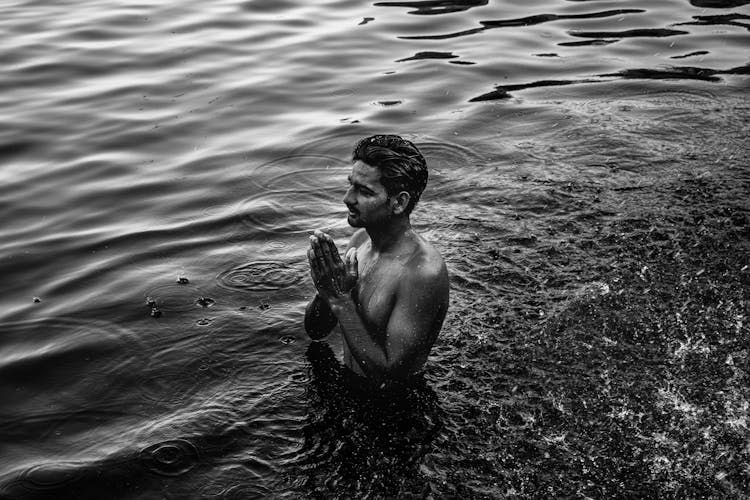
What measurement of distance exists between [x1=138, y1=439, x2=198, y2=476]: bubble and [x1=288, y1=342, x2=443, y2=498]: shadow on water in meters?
0.57

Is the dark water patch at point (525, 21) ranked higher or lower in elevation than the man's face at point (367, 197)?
lower

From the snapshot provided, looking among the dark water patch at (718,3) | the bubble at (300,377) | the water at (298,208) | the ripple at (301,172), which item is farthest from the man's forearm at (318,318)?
the dark water patch at (718,3)

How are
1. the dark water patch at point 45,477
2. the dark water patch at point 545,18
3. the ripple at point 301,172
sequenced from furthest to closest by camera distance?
the dark water patch at point 545,18, the ripple at point 301,172, the dark water patch at point 45,477

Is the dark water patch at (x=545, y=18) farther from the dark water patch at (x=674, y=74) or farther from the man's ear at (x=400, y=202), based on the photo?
the man's ear at (x=400, y=202)

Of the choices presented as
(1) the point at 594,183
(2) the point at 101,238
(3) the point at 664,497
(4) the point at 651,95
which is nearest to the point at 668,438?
(3) the point at 664,497

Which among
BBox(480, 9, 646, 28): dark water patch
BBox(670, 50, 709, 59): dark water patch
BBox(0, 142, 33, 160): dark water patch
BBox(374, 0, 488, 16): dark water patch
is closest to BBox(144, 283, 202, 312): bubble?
BBox(0, 142, 33, 160): dark water patch

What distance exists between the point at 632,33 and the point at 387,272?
928 cm

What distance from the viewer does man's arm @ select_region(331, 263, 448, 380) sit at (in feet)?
16.2

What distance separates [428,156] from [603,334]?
367cm

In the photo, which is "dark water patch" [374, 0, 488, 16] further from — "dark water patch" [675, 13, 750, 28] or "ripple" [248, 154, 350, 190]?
"ripple" [248, 154, 350, 190]

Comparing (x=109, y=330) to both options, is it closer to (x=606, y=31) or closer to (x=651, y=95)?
(x=651, y=95)

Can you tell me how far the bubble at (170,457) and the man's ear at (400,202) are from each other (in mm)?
1714

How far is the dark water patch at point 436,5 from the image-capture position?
14273 millimetres

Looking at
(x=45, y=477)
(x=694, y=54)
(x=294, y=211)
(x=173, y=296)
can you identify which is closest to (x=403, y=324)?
(x=45, y=477)
